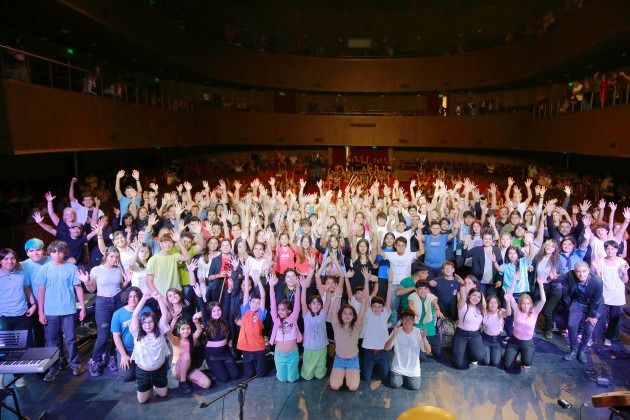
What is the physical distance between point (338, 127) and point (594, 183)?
13517 millimetres

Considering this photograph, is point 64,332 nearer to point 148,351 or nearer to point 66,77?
point 148,351

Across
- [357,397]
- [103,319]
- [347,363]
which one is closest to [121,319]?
[103,319]

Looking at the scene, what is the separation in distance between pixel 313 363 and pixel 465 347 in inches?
81.9

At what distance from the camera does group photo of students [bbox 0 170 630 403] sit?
223 inches

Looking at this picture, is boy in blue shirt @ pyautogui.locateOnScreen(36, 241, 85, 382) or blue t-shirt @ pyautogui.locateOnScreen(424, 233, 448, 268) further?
blue t-shirt @ pyautogui.locateOnScreen(424, 233, 448, 268)

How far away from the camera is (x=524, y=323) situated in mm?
5977

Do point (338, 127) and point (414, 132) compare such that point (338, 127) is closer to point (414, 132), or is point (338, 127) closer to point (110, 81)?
point (414, 132)

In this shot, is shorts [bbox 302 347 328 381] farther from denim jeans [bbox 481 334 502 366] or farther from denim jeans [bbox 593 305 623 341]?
denim jeans [bbox 593 305 623 341]

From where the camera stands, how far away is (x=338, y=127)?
25016 millimetres

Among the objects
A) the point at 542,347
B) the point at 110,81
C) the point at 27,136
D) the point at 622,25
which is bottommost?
the point at 542,347

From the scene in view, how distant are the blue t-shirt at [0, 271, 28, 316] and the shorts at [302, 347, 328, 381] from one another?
3542mm

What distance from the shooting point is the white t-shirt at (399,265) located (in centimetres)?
696

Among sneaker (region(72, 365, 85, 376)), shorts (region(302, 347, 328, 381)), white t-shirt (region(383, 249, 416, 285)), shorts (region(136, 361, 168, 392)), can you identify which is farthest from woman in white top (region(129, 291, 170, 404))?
white t-shirt (region(383, 249, 416, 285))

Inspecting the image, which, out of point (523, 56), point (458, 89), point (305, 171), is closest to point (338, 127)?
point (305, 171)
